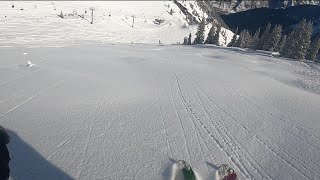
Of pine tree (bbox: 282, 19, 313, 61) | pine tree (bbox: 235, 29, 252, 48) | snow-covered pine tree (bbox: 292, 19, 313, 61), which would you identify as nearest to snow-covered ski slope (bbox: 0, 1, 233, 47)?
pine tree (bbox: 235, 29, 252, 48)

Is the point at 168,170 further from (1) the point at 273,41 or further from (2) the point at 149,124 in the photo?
(1) the point at 273,41

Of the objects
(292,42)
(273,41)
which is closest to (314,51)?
(273,41)

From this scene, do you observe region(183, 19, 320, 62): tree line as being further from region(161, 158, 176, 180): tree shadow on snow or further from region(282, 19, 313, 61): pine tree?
region(161, 158, 176, 180): tree shadow on snow

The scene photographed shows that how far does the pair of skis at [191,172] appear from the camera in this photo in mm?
11516

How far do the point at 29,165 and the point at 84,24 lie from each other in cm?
7719

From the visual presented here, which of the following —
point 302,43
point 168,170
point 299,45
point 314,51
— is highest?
point 302,43

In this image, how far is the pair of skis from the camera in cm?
1152

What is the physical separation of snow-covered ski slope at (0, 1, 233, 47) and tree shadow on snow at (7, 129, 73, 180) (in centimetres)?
3696

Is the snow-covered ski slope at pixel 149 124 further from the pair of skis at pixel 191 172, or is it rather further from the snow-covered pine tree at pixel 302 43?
the snow-covered pine tree at pixel 302 43

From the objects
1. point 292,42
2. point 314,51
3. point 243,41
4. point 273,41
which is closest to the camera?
point 292,42

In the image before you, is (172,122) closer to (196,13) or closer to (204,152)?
(204,152)

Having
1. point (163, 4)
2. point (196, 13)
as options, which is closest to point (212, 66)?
point (163, 4)

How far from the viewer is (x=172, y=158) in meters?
12.7

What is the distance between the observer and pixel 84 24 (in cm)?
8506
